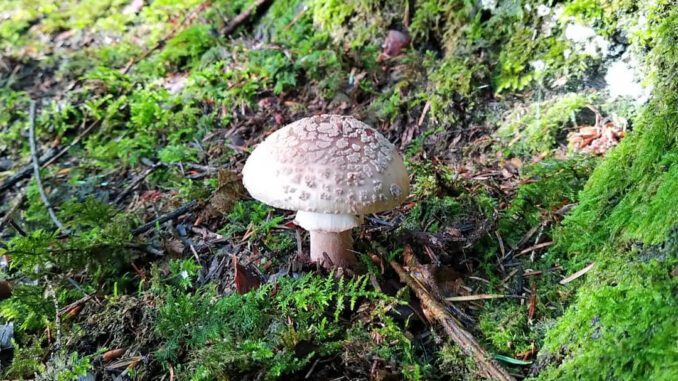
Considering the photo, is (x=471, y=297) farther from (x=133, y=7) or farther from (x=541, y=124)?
(x=133, y=7)

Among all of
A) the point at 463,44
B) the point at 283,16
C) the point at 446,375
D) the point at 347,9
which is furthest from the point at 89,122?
the point at 446,375

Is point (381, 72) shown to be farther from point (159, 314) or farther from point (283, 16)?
point (159, 314)

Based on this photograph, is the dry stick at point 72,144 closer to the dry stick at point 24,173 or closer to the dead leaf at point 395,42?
the dry stick at point 24,173

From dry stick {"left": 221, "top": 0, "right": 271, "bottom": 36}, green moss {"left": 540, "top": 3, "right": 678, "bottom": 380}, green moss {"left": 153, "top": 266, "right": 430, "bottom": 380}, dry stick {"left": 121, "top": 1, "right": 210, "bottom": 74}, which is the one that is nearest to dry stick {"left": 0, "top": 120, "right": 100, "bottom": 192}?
dry stick {"left": 121, "top": 1, "right": 210, "bottom": 74}

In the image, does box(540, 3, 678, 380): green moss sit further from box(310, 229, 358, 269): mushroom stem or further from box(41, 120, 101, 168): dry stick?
box(41, 120, 101, 168): dry stick

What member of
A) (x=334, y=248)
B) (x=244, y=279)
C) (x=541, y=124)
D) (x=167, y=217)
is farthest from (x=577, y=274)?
(x=167, y=217)

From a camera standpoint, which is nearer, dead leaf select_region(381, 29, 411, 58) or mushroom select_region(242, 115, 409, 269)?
mushroom select_region(242, 115, 409, 269)

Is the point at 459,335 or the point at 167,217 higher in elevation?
the point at 459,335
